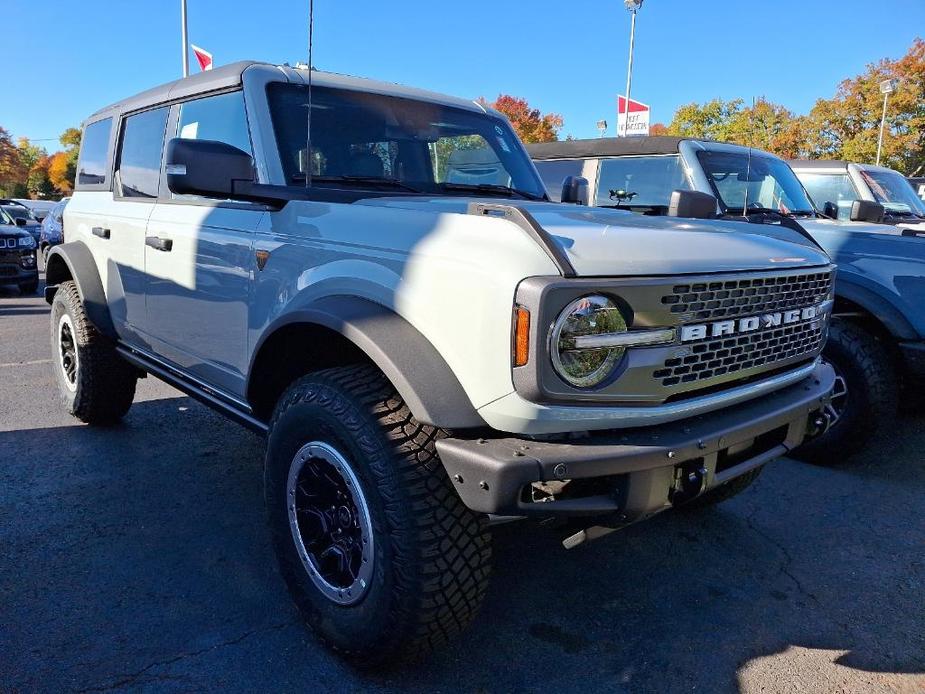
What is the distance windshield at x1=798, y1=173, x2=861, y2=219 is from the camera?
24.8 ft

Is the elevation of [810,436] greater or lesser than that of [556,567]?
greater

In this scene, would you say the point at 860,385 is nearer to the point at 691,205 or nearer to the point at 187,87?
the point at 691,205

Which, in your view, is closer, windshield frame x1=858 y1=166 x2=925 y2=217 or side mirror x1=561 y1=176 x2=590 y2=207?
side mirror x1=561 y1=176 x2=590 y2=207

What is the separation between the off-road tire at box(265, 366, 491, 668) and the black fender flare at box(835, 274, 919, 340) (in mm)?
3202

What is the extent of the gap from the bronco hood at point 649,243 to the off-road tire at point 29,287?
11.3 m

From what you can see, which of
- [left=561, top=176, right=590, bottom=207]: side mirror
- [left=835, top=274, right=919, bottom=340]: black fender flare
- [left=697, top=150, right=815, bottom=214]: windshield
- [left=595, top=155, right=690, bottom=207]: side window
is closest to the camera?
[left=561, top=176, right=590, bottom=207]: side mirror

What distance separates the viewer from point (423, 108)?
3377 millimetres

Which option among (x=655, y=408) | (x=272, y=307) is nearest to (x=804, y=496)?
(x=655, y=408)

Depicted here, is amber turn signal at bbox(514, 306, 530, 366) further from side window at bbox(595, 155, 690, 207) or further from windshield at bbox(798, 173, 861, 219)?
windshield at bbox(798, 173, 861, 219)

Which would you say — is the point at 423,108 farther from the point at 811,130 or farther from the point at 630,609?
the point at 811,130

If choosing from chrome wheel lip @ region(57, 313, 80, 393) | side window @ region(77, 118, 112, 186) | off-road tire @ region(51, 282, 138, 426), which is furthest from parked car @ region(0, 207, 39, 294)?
off-road tire @ region(51, 282, 138, 426)

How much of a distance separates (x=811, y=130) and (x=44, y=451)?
35772 mm

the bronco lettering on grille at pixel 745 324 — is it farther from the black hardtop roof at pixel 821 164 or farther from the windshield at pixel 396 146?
the black hardtop roof at pixel 821 164

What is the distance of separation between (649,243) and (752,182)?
4.31 m
